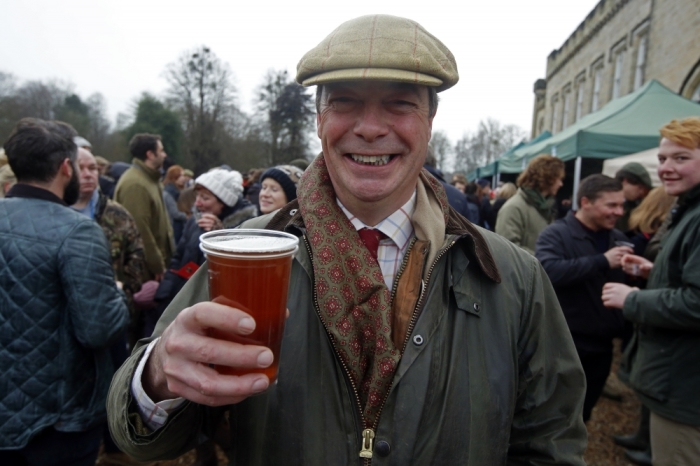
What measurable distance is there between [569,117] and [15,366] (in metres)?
27.0

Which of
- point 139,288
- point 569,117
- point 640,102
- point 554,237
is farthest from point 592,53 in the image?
point 139,288

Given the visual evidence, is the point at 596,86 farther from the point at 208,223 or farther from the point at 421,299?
the point at 421,299

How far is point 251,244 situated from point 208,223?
3.14 m

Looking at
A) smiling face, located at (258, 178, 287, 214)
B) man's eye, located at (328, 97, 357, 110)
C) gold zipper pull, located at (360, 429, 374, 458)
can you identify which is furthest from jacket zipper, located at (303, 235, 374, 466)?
smiling face, located at (258, 178, 287, 214)

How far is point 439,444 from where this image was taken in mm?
1211

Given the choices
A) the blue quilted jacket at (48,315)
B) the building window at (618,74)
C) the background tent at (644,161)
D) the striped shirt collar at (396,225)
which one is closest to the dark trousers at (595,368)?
the striped shirt collar at (396,225)

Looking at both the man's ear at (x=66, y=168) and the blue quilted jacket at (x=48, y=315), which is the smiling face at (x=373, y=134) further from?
the man's ear at (x=66, y=168)

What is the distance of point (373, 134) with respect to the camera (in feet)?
4.46

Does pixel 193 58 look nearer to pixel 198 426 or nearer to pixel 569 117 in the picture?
Answer: pixel 569 117

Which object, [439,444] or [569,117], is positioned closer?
[439,444]

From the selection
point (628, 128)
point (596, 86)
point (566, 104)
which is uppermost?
point (566, 104)

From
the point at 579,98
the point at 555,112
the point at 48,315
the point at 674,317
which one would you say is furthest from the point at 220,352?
the point at 555,112

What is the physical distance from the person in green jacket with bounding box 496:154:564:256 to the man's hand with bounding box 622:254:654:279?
1219 mm

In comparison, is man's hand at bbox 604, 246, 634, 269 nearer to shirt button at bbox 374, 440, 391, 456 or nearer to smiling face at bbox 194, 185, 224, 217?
shirt button at bbox 374, 440, 391, 456
